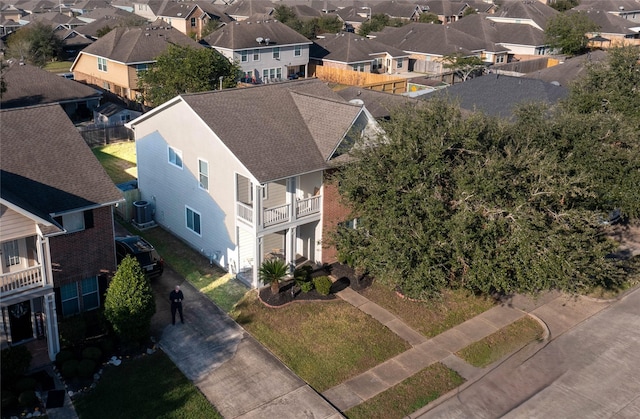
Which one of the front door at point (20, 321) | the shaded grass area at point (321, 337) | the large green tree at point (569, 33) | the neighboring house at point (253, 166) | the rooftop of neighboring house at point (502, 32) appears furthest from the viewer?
the rooftop of neighboring house at point (502, 32)

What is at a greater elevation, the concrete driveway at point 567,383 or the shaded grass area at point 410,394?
the shaded grass area at point 410,394

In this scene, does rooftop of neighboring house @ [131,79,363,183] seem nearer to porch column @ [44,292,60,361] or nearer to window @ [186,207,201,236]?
window @ [186,207,201,236]

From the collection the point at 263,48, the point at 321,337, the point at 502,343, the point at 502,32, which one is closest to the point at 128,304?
the point at 321,337

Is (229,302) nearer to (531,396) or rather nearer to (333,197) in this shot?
(333,197)

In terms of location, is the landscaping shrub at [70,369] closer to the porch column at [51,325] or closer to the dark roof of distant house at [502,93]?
the porch column at [51,325]

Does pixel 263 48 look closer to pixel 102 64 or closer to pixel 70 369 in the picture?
pixel 102 64

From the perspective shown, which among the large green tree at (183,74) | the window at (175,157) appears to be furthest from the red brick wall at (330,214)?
the large green tree at (183,74)
